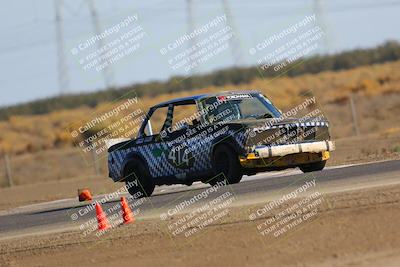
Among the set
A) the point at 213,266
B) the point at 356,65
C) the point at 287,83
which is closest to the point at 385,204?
the point at 213,266

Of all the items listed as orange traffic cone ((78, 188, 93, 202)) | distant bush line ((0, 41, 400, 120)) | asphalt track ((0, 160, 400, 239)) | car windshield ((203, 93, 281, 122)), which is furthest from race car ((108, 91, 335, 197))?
distant bush line ((0, 41, 400, 120))

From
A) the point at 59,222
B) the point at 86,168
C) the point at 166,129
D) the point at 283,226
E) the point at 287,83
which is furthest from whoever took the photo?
the point at 287,83

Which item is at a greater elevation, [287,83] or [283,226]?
[283,226]

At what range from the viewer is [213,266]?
419 inches

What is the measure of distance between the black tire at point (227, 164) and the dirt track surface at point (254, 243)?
2.88 meters

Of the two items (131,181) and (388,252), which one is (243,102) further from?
(388,252)

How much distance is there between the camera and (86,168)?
37.3 metres

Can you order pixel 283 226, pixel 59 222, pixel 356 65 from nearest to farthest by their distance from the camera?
pixel 283 226 < pixel 59 222 < pixel 356 65

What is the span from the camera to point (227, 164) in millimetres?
16641

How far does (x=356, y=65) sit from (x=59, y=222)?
54016mm

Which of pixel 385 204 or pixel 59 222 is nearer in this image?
pixel 385 204

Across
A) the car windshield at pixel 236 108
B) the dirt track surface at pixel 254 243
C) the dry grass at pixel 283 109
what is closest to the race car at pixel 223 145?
the car windshield at pixel 236 108

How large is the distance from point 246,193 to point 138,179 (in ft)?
11.1

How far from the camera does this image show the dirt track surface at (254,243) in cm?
1038
